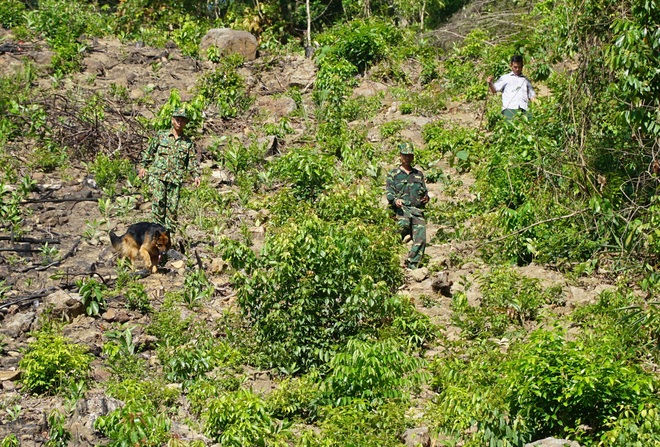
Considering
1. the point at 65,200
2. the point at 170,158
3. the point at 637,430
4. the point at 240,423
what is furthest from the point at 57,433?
the point at 65,200

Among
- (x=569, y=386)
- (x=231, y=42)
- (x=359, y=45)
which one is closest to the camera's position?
(x=569, y=386)

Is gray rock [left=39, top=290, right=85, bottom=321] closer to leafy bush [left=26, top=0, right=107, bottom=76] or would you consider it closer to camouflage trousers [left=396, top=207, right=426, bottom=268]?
camouflage trousers [left=396, top=207, right=426, bottom=268]

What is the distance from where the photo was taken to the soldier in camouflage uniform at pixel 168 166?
10.3 meters

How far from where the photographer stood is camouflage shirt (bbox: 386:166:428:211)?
10312mm

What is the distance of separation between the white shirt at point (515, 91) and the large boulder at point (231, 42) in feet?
18.0

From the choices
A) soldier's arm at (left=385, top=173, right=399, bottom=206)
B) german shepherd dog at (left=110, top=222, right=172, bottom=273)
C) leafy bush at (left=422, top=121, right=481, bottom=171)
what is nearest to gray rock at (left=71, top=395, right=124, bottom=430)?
german shepherd dog at (left=110, top=222, right=172, bottom=273)

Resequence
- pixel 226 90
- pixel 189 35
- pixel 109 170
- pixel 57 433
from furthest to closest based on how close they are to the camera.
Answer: pixel 189 35 < pixel 226 90 < pixel 109 170 < pixel 57 433

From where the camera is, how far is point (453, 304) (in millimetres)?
9305

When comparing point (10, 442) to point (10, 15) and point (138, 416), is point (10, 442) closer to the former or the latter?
point (138, 416)

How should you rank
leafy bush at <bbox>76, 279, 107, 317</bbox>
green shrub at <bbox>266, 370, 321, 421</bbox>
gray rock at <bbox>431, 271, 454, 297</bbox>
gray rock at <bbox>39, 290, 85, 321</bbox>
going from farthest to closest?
gray rock at <bbox>431, 271, 454, 297</bbox> < leafy bush at <bbox>76, 279, 107, 317</bbox> < gray rock at <bbox>39, 290, 85, 321</bbox> < green shrub at <bbox>266, 370, 321, 421</bbox>

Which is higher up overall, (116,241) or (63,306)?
(116,241)

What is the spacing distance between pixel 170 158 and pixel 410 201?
2.50m

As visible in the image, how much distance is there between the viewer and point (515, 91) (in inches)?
476

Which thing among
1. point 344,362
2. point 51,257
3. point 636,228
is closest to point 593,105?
point 636,228
